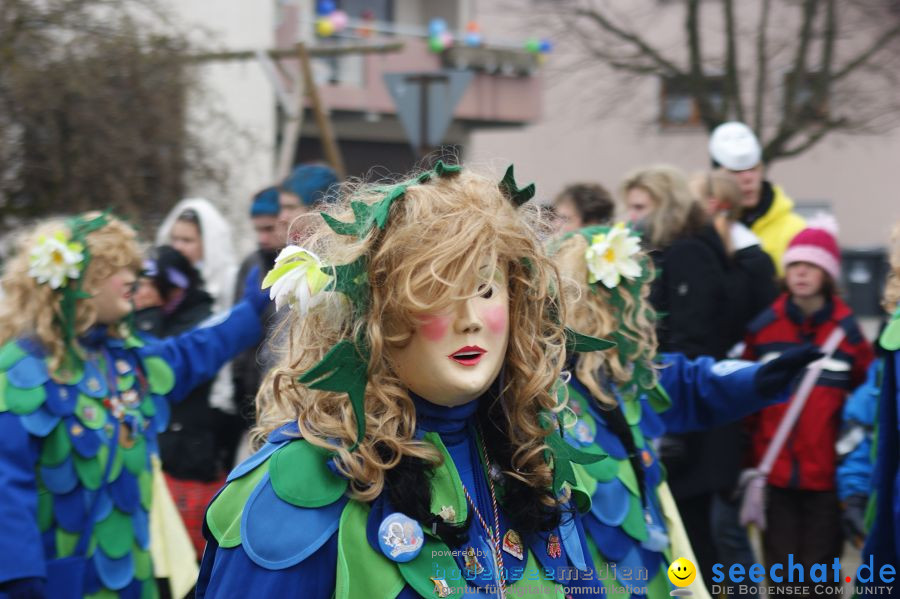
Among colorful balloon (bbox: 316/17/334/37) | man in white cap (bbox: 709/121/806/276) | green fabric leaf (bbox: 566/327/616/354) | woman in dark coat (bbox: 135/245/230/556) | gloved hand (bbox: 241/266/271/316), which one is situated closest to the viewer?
green fabric leaf (bbox: 566/327/616/354)

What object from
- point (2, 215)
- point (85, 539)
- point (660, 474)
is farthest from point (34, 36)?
point (660, 474)

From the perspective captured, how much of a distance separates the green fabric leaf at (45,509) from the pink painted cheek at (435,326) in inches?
83.9

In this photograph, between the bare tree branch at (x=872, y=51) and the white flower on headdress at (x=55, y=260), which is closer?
the white flower on headdress at (x=55, y=260)

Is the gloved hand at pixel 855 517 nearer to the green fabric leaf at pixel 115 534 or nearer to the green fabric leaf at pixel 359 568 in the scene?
the green fabric leaf at pixel 115 534

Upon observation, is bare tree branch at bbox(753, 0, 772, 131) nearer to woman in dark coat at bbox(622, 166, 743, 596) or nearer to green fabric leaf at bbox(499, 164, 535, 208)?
woman in dark coat at bbox(622, 166, 743, 596)

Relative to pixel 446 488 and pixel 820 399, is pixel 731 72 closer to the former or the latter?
pixel 820 399

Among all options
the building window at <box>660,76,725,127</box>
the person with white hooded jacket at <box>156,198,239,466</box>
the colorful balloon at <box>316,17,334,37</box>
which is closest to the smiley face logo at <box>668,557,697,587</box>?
the person with white hooded jacket at <box>156,198,239,466</box>

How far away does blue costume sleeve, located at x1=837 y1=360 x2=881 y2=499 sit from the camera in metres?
4.32

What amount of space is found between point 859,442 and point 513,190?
8.75 ft

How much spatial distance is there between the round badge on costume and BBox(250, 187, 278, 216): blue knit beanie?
3.71 m

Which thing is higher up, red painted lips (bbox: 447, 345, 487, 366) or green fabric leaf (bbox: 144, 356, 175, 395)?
red painted lips (bbox: 447, 345, 487, 366)

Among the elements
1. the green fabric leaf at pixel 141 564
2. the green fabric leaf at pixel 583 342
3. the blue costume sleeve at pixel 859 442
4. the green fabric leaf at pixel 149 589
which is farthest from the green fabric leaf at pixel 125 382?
the blue costume sleeve at pixel 859 442

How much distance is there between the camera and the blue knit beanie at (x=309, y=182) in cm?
549

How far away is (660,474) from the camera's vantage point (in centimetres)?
345
